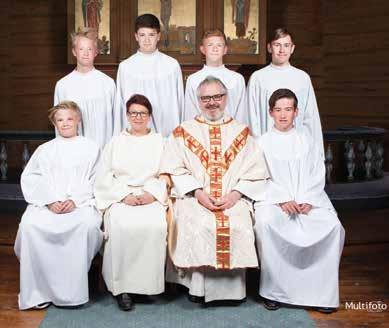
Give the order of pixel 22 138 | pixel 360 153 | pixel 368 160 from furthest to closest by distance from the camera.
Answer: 1. pixel 360 153
2. pixel 368 160
3. pixel 22 138

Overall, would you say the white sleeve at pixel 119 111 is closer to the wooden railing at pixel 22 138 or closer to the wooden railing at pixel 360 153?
the wooden railing at pixel 22 138

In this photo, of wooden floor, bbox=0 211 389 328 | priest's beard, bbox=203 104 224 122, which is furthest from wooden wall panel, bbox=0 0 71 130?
priest's beard, bbox=203 104 224 122

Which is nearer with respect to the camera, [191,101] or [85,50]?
[85,50]

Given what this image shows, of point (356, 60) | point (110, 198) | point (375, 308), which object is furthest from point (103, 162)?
point (356, 60)

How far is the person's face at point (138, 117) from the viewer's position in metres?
5.42

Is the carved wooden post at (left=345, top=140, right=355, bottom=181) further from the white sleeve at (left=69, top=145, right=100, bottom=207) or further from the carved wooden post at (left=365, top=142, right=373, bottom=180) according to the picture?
the white sleeve at (left=69, top=145, right=100, bottom=207)

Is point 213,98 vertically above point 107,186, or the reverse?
point 213,98

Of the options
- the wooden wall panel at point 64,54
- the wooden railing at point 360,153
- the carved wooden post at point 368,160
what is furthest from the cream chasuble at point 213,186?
the wooden wall panel at point 64,54

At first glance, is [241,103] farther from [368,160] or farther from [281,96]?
[368,160]

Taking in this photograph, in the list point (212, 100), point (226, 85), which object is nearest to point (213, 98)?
point (212, 100)

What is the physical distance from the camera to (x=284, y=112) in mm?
5434

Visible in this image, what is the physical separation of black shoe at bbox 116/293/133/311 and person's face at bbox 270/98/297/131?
1669mm

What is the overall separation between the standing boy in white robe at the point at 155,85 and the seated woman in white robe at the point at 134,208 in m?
0.57

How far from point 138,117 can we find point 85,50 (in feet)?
2.70
